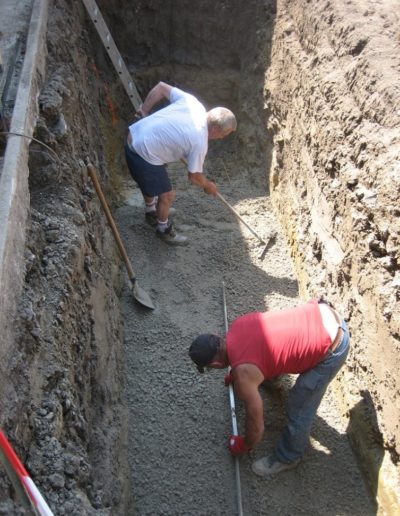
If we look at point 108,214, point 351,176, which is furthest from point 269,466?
point 108,214

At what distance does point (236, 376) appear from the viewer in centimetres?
309

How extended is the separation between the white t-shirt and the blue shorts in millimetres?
67

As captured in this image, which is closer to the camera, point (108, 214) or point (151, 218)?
point (108, 214)

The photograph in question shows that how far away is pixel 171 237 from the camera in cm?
540

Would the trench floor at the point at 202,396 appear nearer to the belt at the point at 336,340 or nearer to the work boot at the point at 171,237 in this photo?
the work boot at the point at 171,237

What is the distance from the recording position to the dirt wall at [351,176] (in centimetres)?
337

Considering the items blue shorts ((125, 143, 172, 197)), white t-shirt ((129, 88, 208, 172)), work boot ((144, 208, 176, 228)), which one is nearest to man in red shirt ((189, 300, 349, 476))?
white t-shirt ((129, 88, 208, 172))

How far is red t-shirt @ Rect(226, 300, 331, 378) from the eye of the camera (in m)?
3.14

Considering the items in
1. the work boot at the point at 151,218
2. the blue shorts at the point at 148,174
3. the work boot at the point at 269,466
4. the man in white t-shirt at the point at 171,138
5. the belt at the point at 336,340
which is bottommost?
the work boot at the point at 269,466

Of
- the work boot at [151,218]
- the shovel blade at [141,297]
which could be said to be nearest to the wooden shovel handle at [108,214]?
the shovel blade at [141,297]

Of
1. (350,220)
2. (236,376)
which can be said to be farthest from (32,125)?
(350,220)

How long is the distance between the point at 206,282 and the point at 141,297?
29.9 inches

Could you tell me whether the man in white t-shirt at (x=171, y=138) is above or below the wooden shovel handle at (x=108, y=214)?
above

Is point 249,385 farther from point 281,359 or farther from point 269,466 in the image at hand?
point 269,466
